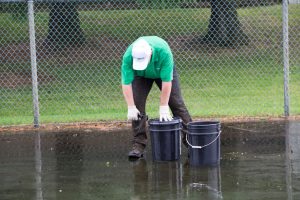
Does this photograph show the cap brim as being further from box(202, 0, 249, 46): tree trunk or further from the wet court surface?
box(202, 0, 249, 46): tree trunk

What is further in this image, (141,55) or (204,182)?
(141,55)

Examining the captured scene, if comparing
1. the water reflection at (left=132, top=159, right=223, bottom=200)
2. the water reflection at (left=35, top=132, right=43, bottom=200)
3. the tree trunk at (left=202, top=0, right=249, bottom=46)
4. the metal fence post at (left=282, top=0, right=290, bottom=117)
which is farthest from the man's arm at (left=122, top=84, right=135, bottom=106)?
the tree trunk at (left=202, top=0, right=249, bottom=46)

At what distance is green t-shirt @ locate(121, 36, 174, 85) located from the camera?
312 inches

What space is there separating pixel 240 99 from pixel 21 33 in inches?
293

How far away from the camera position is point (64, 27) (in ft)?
55.0

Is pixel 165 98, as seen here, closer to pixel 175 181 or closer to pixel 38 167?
pixel 175 181

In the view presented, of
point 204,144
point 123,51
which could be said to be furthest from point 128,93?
point 123,51

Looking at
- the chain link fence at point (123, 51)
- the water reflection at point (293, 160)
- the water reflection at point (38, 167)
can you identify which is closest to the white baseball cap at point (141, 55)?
the water reflection at point (38, 167)

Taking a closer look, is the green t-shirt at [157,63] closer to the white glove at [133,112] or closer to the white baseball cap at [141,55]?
the white baseball cap at [141,55]

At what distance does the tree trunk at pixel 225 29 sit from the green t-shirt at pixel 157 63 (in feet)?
28.3

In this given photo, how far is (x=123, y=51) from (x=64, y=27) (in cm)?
154

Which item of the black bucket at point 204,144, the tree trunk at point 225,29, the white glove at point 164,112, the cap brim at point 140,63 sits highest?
the tree trunk at point 225,29

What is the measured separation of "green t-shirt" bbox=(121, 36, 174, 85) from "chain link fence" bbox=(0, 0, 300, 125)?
10.5 ft

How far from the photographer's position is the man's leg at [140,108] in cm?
845
